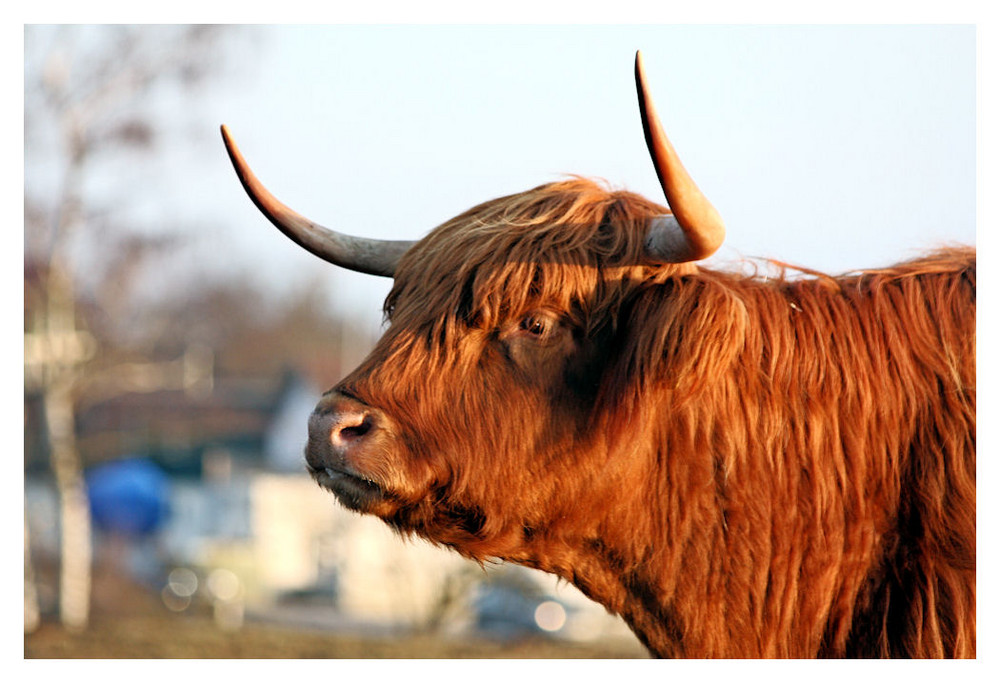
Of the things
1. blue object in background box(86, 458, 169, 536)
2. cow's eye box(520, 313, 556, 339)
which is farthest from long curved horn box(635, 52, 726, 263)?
blue object in background box(86, 458, 169, 536)

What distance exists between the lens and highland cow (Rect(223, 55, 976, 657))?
→ 2.41 m

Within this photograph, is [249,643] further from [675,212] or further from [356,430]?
[675,212]

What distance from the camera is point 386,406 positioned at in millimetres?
2383

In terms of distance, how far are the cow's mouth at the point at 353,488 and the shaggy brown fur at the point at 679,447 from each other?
2 centimetres

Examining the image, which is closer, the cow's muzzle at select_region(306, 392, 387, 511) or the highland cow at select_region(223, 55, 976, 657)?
the cow's muzzle at select_region(306, 392, 387, 511)

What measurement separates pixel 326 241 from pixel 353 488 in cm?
84

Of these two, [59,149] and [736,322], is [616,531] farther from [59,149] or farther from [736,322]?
[59,149]

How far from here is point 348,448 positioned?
231cm

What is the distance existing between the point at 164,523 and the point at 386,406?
24.0 metres

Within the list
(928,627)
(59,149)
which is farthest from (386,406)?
(59,149)

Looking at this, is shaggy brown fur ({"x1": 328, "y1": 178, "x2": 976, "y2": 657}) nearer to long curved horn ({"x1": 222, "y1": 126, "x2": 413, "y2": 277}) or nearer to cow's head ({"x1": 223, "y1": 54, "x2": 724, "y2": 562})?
cow's head ({"x1": 223, "y1": 54, "x2": 724, "y2": 562})

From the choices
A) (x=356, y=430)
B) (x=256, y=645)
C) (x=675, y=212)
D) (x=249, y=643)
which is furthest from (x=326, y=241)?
(x=249, y=643)

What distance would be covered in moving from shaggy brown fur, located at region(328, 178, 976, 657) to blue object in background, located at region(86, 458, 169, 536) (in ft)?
66.8

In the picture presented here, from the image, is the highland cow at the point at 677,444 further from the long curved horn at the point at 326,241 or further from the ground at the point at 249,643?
the ground at the point at 249,643
